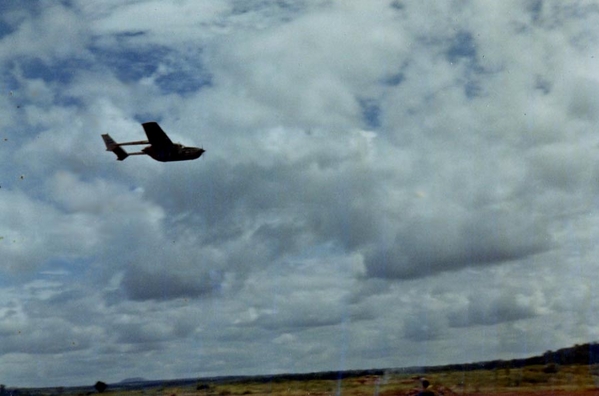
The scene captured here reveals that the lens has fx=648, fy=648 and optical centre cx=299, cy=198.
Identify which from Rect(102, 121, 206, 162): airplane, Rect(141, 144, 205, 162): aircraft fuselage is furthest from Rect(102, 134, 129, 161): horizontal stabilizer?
Rect(141, 144, 205, 162): aircraft fuselage

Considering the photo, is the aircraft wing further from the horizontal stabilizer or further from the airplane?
the horizontal stabilizer

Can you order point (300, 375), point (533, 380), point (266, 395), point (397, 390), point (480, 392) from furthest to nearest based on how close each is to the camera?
point (300, 375) → point (266, 395) → point (533, 380) → point (397, 390) → point (480, 392)

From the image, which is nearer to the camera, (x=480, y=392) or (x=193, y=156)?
(x=193, y=156)

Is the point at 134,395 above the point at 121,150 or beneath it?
beneath

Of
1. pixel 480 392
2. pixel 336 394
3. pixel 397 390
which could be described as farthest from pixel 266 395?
pixel 480 392

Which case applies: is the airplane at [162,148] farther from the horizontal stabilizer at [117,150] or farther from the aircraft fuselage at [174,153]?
the horizontal stabilizer at [117,150]

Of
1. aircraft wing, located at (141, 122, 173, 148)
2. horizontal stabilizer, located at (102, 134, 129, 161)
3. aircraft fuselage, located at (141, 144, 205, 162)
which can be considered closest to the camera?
aircraft wing, located at (141, 122, 173, 148)

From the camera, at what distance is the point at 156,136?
56281 millimetres

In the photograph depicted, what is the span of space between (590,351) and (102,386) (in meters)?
102

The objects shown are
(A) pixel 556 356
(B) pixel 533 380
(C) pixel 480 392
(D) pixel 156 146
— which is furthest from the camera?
(A) pixel 556 356

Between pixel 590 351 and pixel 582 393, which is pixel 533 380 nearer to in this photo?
pixel 582 393

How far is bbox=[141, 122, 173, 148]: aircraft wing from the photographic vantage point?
5509 cm

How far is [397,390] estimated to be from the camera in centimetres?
7275

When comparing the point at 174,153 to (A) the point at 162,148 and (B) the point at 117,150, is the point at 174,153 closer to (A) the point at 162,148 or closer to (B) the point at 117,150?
(A) the point at 162,148
